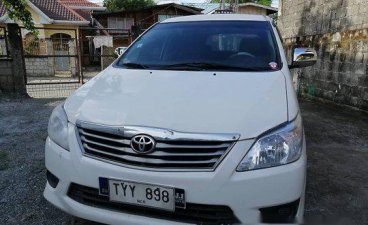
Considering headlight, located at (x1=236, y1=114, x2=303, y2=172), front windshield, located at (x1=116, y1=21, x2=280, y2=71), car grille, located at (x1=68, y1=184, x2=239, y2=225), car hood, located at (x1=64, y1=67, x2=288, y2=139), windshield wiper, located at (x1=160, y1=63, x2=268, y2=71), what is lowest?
car grille, located at (x1=68, y1=184, x2=239, y2=225)

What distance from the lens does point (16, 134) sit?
4.93 metres

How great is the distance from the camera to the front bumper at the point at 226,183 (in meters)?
1.81

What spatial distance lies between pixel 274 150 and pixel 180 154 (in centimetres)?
52

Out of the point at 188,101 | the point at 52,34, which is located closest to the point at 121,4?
the point at 52,34

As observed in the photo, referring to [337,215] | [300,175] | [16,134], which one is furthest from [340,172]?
[16,134]

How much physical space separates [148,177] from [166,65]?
1.28 meters

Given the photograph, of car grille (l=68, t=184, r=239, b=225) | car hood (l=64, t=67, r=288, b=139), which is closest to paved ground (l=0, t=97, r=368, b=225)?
car grille (l=68, t=184, r=239, b=225)

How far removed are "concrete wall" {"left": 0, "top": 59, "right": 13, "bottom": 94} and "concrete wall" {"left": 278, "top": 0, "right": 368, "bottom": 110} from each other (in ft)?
21.1

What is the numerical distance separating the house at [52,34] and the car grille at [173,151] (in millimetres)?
7557

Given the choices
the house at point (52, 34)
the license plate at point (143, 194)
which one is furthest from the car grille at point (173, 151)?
the house at point (52, 34)

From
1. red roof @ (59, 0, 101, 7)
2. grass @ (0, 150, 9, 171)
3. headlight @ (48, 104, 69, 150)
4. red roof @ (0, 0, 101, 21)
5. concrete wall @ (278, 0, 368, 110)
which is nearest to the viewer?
headlight @ (48, 104, 69, 150)

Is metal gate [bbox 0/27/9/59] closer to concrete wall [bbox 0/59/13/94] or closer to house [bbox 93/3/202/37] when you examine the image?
concrete wall [bbox 0/59/13/94]

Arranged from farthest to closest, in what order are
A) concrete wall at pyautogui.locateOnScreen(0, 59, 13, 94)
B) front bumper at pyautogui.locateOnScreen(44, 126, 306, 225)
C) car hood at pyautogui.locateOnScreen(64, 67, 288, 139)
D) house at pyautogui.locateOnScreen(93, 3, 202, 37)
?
house at pyautogui.locateOnScreen(93, 3, 202, 37) < concrete wall at pyautogui.locateOnScreen(0, 59, 13, 94) < car hood at pyautogui.locateOnScreen(64, 67, 288, 139) < front bumper at pyautogui.locateOnScreen(44, 126, 306, 225)

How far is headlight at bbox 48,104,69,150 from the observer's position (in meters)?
2.14
